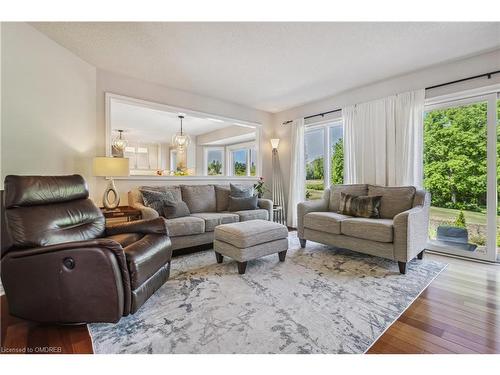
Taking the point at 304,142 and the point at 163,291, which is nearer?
the point at 163,291

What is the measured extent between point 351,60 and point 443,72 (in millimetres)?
1224

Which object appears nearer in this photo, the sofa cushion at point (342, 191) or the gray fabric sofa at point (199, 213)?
the gray fabric sofa at point (199, 213)

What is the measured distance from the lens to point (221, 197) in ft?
13.6

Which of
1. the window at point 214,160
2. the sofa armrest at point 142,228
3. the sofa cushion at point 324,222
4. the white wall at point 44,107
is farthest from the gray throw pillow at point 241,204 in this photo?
the window at point 214,160

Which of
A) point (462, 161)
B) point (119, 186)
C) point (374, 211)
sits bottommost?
point (374, 211)

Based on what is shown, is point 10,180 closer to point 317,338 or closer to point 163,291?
point 163,291

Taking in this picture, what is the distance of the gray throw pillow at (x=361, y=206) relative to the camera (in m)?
3.04

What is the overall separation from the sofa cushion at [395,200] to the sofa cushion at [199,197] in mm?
2476

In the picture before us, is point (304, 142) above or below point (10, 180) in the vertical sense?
above

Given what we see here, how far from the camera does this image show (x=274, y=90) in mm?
3947

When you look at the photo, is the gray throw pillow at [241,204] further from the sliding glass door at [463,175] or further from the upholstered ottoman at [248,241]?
the sliding glass door at [463,175]

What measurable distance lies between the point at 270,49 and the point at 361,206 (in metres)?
2.16

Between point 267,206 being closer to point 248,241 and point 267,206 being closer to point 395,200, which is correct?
point 248,241
